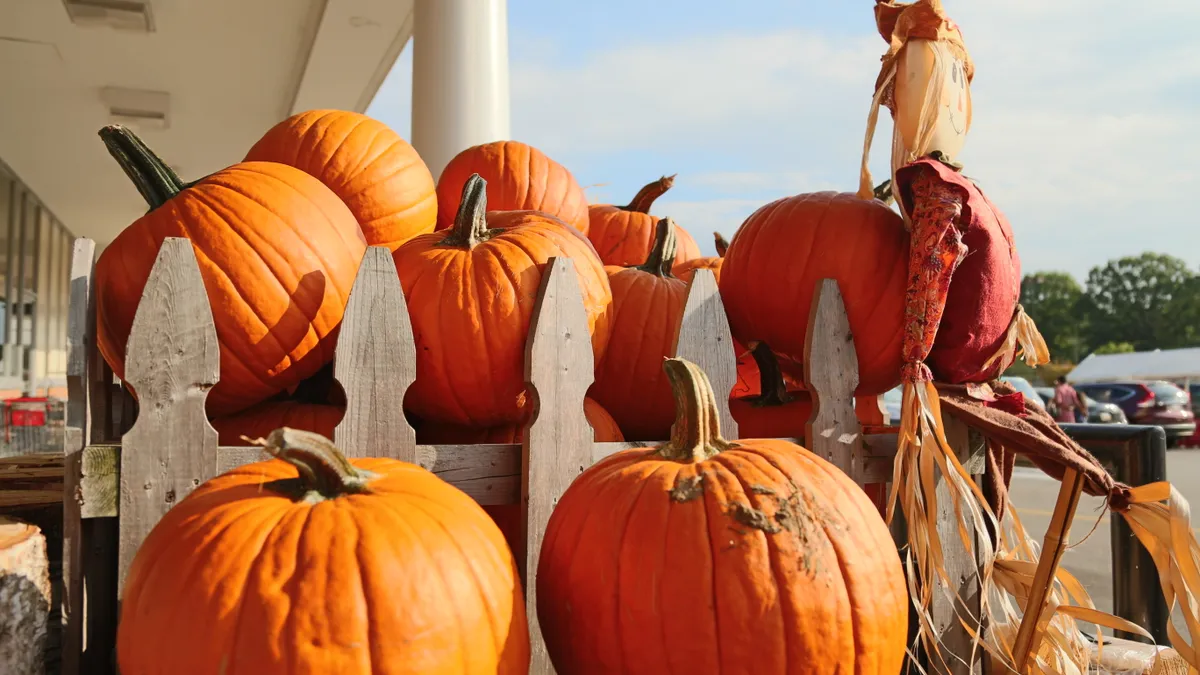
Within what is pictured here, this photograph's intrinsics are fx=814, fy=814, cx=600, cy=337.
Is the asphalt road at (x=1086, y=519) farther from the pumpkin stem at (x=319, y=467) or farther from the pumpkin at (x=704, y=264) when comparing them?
the pumpkin stem at (x=319, y=467)

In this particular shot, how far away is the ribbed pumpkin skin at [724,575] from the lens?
3.93 ft

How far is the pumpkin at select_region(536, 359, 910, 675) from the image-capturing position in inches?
47.2

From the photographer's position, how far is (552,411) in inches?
67.1

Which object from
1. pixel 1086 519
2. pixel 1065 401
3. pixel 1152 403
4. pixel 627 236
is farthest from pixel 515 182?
pixel 1152 403

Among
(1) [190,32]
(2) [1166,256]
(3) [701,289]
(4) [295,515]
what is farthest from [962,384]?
(2) [1166,256]

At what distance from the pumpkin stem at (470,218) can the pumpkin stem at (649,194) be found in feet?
4.43

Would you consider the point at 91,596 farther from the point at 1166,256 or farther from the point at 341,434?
the point at 1166,256

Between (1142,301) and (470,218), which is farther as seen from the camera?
(1142,301)

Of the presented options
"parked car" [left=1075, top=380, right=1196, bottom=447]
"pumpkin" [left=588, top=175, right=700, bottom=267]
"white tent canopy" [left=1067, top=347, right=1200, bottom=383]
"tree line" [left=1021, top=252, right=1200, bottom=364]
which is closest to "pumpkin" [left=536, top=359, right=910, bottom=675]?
"pumpkin" [left=588, top=175, right=700, bottom=267]

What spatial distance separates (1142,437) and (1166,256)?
7807cm

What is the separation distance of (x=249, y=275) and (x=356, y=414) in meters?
0.35

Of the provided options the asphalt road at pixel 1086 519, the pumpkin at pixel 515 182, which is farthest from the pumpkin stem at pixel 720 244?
the asphalt road at pixel 1086 519

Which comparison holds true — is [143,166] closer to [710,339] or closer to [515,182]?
[515,182]

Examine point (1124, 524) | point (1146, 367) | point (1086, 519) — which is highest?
point (1146, 367)
